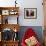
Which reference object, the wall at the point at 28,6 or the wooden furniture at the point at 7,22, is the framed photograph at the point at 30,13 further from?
the wooden furniture at the point at 7,22

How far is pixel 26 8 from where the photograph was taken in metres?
6.00

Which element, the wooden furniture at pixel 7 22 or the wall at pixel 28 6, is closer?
the wooden furniture at pixel 7 22

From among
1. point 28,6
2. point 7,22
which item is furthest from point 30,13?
point 7,22

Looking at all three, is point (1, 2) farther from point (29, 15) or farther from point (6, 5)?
point (29, 15)

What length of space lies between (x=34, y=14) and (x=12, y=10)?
84 cm

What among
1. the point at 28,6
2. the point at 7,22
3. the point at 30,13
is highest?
the point at 28,6

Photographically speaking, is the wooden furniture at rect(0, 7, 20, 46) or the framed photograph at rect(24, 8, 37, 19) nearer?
the wooden furniture at rect(0, 7, 20, 46)

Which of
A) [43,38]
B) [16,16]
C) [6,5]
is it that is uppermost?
[6,5]

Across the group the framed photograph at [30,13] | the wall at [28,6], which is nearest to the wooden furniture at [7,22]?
the wall at [28,6]

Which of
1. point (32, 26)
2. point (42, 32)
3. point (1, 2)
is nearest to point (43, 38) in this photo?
point (42, 32)

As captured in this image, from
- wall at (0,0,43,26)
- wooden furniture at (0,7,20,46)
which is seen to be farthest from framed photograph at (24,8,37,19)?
wooden furniture at (0,7,20,46)

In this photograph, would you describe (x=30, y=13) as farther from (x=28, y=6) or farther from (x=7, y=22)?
(x=7, y=22)

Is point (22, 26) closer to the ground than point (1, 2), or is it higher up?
closer to the ground

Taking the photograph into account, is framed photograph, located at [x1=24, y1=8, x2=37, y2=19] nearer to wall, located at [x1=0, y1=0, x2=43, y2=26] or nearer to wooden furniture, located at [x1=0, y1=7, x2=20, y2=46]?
wall, located at [x1=0, y1=0, x2=43, y2=26]
